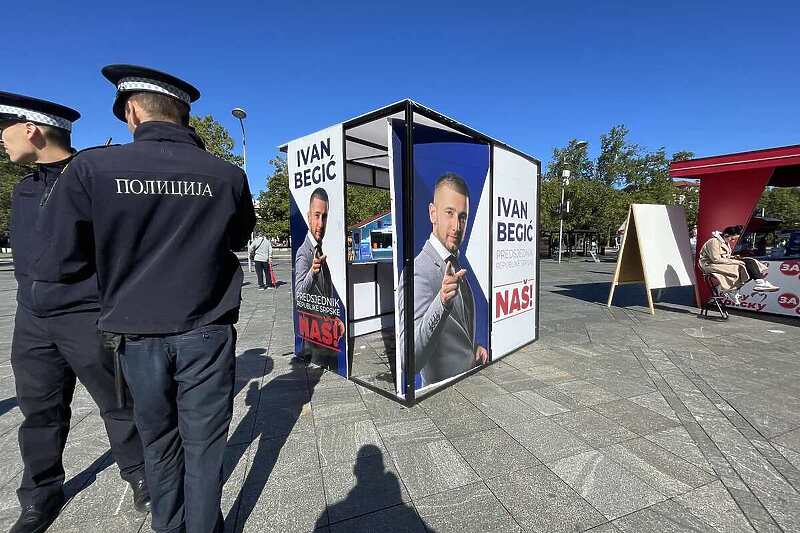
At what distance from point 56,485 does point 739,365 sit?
6715 mm

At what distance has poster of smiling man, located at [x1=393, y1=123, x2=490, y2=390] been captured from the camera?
10.7 ft

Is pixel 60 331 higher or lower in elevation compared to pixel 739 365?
higher

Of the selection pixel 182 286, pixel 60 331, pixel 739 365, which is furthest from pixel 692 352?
pixel 60 331

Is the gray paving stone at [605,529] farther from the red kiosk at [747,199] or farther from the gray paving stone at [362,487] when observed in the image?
the red kiosk at [747,199]

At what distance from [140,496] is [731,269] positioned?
30.6ft

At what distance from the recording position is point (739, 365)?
14.4 ft

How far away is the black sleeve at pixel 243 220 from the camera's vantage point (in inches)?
66.8

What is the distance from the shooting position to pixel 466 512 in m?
2.05

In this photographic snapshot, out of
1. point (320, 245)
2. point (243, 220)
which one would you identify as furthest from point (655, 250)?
point (243, 220)

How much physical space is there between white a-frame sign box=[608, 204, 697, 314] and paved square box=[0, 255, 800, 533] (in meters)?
3.21

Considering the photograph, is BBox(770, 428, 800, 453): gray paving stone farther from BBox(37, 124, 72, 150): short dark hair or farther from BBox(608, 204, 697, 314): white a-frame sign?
BBox(37, 124, 72, 150): short dark hair

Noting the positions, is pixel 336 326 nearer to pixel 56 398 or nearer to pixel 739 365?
pixel 56 398

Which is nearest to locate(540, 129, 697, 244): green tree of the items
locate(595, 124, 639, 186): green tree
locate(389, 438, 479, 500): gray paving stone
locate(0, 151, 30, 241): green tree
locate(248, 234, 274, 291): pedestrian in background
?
locate(595, 124, 639, 186): green tree

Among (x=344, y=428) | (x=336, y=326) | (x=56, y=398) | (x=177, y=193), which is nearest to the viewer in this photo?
(x=177, y=193)
